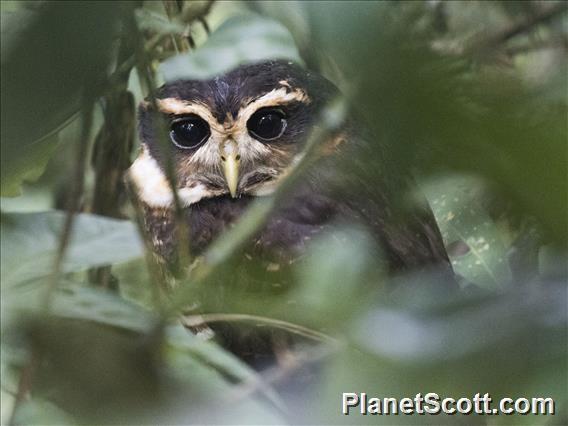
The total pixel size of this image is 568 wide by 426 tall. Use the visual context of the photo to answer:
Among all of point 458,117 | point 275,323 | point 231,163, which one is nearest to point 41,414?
point 275,323

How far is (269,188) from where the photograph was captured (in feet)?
4.74

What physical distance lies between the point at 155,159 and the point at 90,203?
15 cm

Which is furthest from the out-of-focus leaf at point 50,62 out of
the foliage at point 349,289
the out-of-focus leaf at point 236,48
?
the out-of-focus leaf at point 236,48

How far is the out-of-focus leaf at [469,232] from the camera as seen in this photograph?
1.22 ft

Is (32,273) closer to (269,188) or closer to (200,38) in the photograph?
(269,188)

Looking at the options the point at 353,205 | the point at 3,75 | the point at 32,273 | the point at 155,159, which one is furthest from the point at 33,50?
the point at 155,159

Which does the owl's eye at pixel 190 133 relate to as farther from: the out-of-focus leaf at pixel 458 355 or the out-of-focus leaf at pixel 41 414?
the out-of-focus leaf at pixel 458 355

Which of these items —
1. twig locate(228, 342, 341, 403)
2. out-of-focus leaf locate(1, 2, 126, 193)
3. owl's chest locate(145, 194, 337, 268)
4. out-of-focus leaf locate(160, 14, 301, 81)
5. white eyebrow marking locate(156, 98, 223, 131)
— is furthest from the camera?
white eyebrow marking locate(156, 98, 223, 131)

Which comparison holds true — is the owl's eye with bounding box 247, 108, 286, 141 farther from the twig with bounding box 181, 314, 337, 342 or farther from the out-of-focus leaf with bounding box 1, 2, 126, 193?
the out-of-focus leaf with bounding box 1, 2, 126, 193

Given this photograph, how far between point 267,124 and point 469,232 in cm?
72

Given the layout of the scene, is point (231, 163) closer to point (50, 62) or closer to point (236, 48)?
point (236, 48)

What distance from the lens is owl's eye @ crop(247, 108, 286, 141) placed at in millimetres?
1460

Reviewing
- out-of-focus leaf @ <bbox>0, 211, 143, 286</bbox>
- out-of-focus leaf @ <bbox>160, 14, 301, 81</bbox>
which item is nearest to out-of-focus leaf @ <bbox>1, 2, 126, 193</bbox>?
out-of-focus leaf @ <bbox>0, 211, 143, 286</bbox>

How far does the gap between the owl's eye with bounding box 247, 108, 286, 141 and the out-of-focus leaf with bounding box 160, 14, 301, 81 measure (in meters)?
0.20
